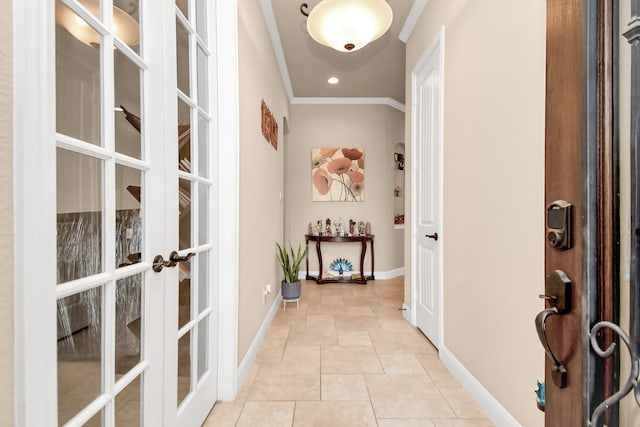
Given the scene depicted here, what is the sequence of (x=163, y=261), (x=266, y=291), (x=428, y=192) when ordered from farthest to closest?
(x=266, y=291), (x=428, y=192), (x=163, y=261)

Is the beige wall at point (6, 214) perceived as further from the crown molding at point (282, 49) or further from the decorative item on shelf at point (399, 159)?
the decorative item on shelf at point (399, 159)

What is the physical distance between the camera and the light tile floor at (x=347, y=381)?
169 centimetres

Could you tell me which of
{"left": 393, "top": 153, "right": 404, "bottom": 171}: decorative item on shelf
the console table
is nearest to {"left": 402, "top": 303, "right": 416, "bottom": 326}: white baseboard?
the console table

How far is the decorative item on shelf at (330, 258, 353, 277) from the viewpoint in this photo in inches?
203

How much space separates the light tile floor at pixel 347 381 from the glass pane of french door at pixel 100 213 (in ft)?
2.89

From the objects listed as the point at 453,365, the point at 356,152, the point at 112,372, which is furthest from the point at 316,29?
the point at 356,152

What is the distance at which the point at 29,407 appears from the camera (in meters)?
0.65

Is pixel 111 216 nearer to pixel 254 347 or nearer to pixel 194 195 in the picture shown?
pixel 194 195

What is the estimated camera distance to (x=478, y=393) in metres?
1.81

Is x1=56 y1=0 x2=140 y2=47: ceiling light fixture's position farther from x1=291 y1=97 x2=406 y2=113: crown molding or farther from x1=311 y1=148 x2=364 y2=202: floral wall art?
x1=291 y1=97 x2=406 y2=113: crown molding

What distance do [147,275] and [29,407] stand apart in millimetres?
525

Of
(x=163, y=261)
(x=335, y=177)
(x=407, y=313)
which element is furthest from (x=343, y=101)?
(x=163, y=261)

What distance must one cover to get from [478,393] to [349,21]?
229cm

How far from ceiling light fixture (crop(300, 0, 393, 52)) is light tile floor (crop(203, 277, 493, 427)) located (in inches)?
85.3
